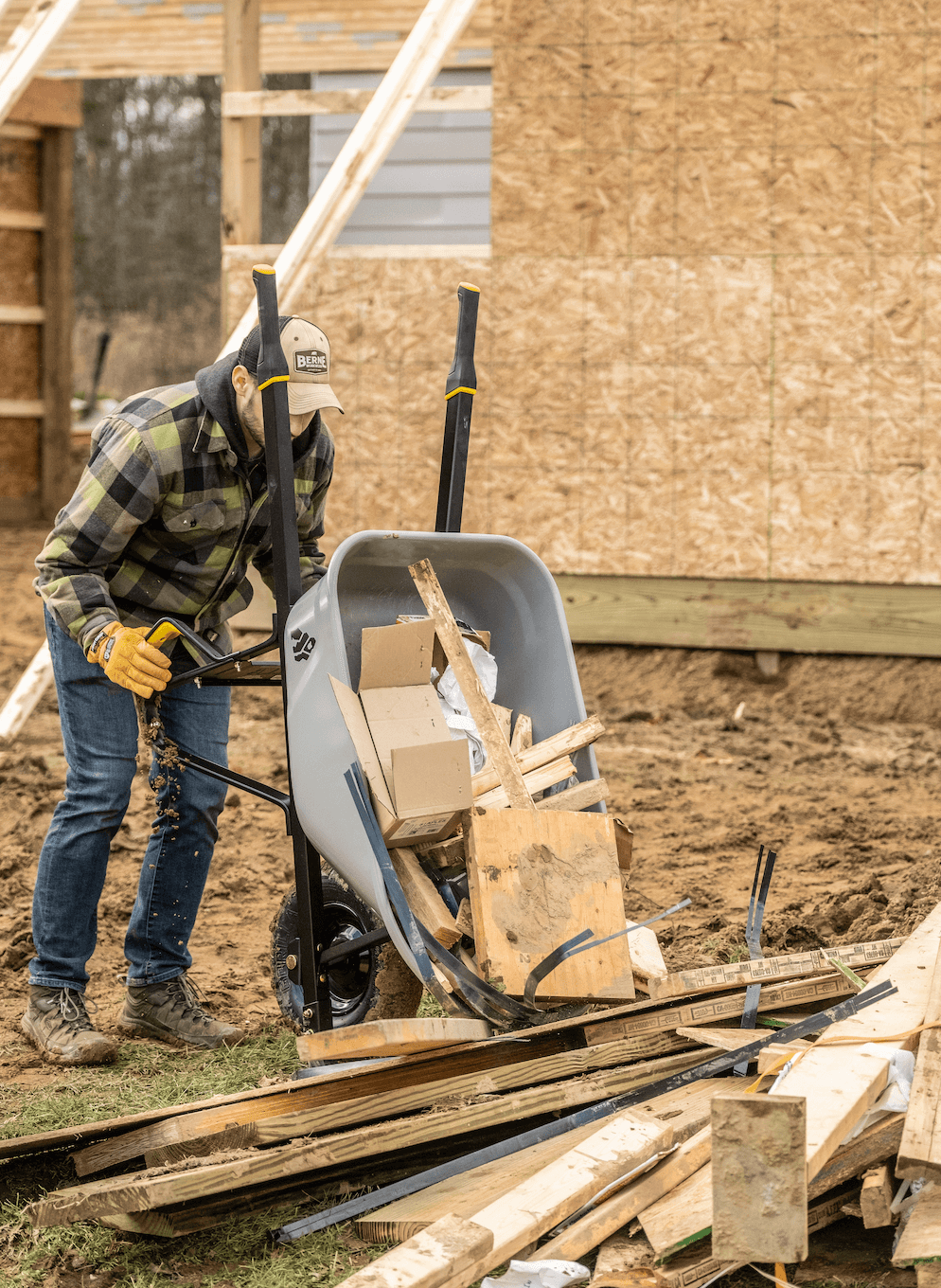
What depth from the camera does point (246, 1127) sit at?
2670 mm

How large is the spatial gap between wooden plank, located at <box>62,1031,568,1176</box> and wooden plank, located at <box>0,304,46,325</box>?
9853mm

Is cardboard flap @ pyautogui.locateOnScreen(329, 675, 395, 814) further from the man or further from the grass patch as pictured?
the grass patch

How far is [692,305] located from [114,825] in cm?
494

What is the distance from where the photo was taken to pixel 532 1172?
2.63m

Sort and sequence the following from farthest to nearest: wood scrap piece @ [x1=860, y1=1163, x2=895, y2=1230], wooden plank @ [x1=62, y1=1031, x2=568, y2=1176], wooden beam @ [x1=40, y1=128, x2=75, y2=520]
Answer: wooden beam @ [x1=40, y1=128, x2=75, y2=520] → wooden plank @ [x1=62, y1=1031, x2=568, y2=1176] → wood scrap piece @ [x1=860, y1=1163, x2=895, y2=1230]

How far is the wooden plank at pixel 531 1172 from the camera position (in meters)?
2.47

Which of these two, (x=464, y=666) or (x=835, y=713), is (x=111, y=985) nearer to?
(x=464, y=666)

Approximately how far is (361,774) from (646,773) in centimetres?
378

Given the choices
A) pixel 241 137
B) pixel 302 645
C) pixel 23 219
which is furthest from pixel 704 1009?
pixel 23 219

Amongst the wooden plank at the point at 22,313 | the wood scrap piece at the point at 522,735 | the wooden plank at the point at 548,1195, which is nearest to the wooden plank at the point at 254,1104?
the wooden plank at the point at 548,1195

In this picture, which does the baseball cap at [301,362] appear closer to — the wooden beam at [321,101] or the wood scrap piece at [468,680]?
the wood scrap piece at [468,680]

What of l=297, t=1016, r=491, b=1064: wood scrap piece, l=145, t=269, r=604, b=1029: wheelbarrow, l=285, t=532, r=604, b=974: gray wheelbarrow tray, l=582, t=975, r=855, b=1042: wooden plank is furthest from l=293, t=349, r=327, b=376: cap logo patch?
l=582, t=975, r=855, b=1042: wooden plank

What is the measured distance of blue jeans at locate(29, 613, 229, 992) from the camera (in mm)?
3498

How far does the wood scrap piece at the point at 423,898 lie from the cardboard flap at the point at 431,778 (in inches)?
7.7
